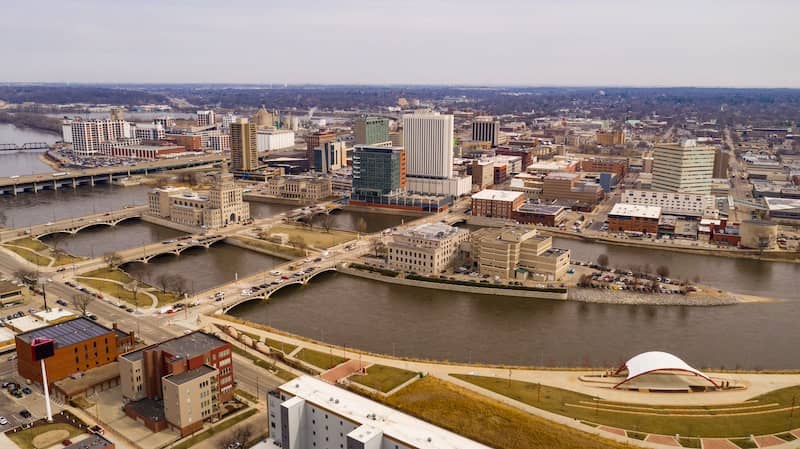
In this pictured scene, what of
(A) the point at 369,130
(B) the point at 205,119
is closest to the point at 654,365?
(A) the point at 369,130

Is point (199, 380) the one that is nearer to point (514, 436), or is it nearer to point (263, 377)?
point (263, 377)

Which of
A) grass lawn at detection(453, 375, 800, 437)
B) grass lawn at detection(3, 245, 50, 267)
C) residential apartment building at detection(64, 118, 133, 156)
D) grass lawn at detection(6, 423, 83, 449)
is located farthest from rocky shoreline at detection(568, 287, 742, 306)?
residential apartment building at detection(64, 118, 133, 156)

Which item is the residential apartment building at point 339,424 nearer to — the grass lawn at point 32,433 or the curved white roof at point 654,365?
the grass lawn at point 32,433

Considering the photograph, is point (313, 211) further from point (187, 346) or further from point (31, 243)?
point (187, 346)

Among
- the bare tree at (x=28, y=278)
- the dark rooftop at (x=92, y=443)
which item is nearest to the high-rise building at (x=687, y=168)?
the bare tree at (x=28, y=278)

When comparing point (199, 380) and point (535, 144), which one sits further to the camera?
point (535, 144)

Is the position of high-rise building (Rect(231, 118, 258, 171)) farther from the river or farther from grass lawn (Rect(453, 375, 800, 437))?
grass lawn (Rect(453, 375, 800, 437))

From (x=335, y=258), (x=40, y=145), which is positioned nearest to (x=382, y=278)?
(x=335, y=258)
